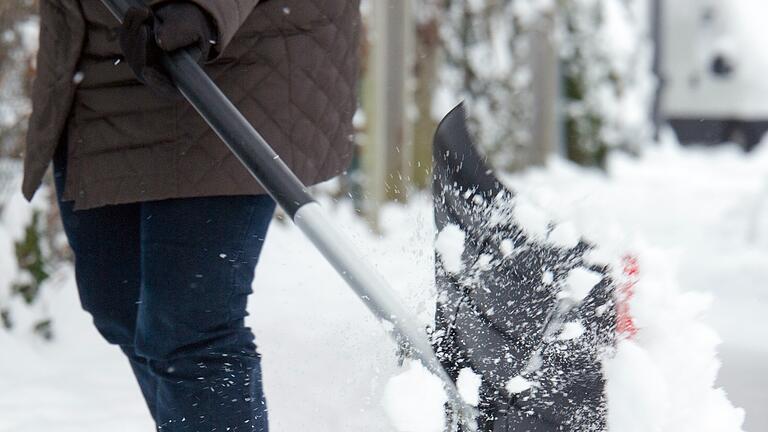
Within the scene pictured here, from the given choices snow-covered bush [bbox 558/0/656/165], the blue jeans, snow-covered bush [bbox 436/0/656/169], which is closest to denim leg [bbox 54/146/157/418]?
the blue jeans

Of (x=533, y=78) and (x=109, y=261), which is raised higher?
(x=533, y=78)

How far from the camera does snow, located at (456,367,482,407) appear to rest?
1.78m

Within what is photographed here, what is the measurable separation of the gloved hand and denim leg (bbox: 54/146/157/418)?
0.41 metres

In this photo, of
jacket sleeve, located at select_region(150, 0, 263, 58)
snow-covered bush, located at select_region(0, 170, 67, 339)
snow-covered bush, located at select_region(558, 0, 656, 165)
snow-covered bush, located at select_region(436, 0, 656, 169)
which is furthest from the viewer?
snow-covered bush, located at select_region(558, 0, 656, 165)

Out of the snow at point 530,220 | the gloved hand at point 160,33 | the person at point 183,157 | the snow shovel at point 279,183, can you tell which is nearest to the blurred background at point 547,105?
the snow at point 530,220

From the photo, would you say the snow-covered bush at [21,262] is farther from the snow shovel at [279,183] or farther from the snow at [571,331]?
the snow at [571,331]

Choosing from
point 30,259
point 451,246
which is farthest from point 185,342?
point 30,259

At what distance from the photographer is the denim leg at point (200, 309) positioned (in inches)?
72.4

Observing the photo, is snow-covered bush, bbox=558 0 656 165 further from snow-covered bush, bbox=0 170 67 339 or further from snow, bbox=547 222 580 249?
snow, bbox=547 222 580 249

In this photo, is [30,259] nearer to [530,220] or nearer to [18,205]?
[18,205]

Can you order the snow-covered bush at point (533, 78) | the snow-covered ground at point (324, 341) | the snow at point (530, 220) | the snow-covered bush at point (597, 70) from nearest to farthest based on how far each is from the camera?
1. the snow at point (530, 220)
2. the snow-covered ground at point (324, 341)
3. the snow-covered bush at point (533, 78)
4. the snow-covered bush at point (597, 70)

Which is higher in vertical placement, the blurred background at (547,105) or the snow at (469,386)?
the blurred background at (547,105)

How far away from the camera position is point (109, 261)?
209 cm

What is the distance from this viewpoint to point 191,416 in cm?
188
